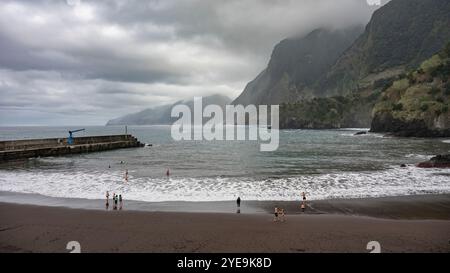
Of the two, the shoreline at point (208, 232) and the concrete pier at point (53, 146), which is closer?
the shoreline at point (208, 232)

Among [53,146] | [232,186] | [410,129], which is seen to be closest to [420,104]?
[410,129]

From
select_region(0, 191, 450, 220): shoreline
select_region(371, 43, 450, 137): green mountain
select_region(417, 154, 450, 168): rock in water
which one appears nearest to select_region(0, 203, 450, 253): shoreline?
select_region(0, 191, 450, 220): shoreline

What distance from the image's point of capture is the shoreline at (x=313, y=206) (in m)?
18.2

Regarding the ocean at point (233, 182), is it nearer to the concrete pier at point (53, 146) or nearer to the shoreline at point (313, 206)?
the shoreline at point (313, 206)

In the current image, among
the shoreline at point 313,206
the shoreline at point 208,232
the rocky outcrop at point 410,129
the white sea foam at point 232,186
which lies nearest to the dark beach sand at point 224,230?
the shoreline at point 208,232

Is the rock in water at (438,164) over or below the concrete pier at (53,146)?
below

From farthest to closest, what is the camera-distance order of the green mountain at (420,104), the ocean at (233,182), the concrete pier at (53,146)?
the green mountain at (420,104) → the concrete pier at (53,146) → the ocean at (233,182)

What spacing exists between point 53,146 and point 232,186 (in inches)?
1758

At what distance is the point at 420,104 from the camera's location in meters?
96.1

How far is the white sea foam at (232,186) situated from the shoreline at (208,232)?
5.52 metres

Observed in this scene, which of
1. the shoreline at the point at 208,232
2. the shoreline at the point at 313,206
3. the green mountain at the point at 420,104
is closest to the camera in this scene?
the shoreline at the point at 208,232

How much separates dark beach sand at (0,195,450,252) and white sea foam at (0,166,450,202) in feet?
14.3

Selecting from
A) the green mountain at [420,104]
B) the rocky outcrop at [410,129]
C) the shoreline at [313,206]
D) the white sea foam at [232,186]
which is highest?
the green mountain at [420,104]

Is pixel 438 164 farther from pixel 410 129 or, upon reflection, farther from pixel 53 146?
pixel 410 129
